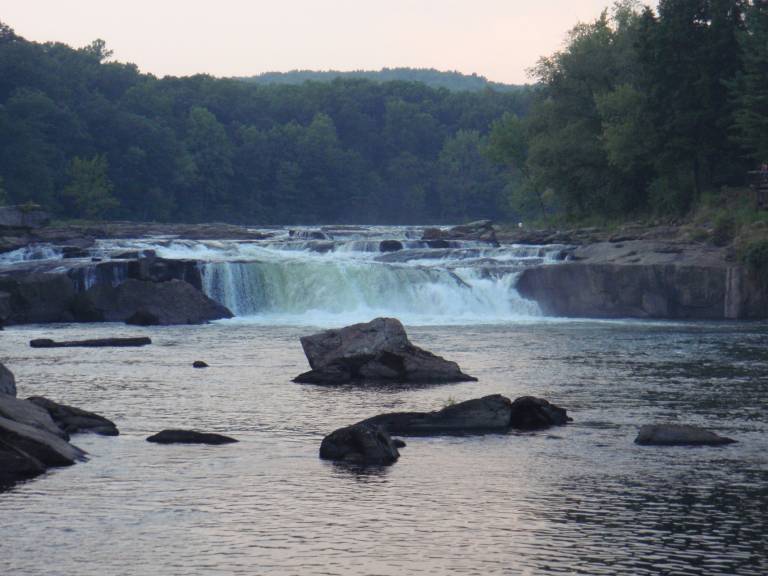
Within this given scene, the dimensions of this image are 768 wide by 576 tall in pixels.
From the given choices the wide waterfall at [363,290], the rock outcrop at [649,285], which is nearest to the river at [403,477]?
the rock outcrop at [649,285]

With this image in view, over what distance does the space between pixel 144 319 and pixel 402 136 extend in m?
138

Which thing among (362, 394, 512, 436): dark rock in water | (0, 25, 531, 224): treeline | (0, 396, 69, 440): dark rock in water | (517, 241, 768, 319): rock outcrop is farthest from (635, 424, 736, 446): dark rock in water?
(0, 25, 531, 224): treeline

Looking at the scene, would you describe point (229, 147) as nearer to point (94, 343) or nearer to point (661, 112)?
point (661, 112)

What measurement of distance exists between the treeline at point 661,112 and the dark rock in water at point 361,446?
44043 mm

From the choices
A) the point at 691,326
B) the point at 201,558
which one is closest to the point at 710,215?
the point at 691,326

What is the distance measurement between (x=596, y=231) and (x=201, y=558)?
→ 5652 cm

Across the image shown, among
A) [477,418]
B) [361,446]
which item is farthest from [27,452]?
[477,418]

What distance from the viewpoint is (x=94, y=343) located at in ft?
141

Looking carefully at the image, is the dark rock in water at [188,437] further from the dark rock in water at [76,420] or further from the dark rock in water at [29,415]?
the dark rock in water at [29,415]

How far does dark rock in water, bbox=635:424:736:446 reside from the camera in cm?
2383

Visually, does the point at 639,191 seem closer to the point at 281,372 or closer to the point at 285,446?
the point at 281,372

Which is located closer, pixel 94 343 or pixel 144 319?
pixel 94 343

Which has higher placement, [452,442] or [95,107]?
[95,107]

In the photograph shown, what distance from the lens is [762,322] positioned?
51562mm
